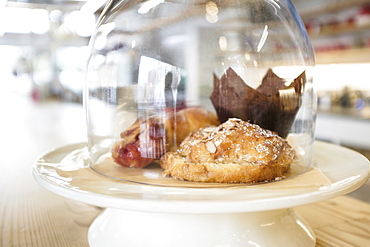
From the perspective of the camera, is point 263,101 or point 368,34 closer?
point 263,101

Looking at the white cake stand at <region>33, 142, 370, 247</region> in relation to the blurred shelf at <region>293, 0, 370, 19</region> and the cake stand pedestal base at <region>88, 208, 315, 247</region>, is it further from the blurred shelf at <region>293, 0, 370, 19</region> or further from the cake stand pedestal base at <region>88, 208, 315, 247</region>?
the blurred shelf at <region>293, 0, 370, 19</region>

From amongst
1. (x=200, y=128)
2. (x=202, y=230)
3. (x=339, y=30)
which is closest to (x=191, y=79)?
(x=200, y=128)

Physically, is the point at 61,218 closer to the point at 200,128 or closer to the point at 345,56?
the point at 200,128

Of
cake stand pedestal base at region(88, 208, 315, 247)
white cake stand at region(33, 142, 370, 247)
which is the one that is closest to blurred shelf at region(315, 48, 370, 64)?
white cake stand at region(33, 142, 370, 247)

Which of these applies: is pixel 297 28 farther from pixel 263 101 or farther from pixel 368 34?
pixel 368 34

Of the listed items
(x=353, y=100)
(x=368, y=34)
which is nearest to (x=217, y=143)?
(x=353, y=100)

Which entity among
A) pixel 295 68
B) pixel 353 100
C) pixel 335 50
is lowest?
pixel 353 100
